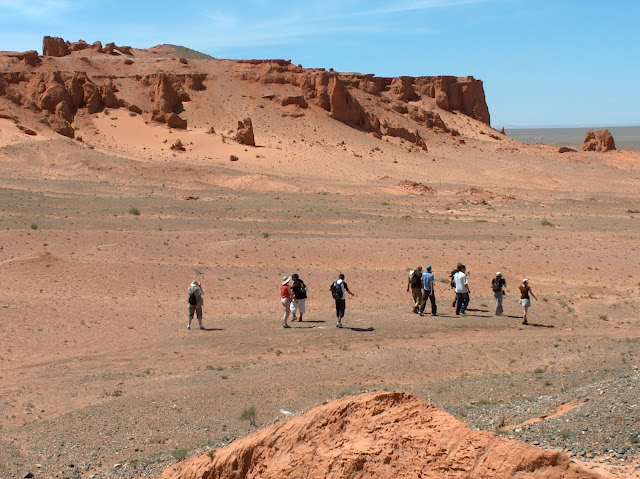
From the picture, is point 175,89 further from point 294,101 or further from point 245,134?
point 245,134

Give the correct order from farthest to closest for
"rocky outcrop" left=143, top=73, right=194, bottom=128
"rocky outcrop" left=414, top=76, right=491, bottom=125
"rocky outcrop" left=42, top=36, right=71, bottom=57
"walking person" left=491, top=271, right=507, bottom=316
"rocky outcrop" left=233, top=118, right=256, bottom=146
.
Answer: "rocky outcrop" left=414, top=76, right=491, bottom=125, "rocky outcrop" left=42, top=36, right=71, bottom=57, "rocky outcrop" left=143, top=73, right=194, bottom=128, "rocky outcrop" left=233, top=118, right=256, bottom=146, "walking person" left=491, top=271, right=507, bottom=316

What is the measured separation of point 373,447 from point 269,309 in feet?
39.9

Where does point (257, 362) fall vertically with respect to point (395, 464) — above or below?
below

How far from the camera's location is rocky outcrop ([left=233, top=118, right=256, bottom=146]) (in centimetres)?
5294

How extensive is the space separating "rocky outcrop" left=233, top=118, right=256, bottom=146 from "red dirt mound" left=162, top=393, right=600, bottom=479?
155 ft

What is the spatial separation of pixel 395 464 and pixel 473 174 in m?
50.0

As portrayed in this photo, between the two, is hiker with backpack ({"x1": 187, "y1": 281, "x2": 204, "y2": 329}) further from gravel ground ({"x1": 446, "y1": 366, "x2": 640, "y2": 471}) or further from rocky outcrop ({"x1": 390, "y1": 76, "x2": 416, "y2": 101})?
rocky outcrop ({"x1": 390, "y1": 76, "x2": 416, "y2": 101})

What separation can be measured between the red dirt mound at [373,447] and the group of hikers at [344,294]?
8781 millimetres

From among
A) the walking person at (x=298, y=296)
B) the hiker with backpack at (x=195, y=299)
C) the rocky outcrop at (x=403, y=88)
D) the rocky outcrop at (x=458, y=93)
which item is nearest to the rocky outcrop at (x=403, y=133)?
the rocky outcrop at (x=403, y=88)

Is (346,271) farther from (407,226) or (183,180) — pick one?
(183,180)

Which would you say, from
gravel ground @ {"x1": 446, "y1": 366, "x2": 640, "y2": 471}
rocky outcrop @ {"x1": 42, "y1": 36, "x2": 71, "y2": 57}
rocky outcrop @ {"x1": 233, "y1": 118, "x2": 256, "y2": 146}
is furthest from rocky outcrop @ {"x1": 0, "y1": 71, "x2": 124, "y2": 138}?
gravel ground @ {"x1": 446, "y1": 366, "x2": 640, "y2": 471}

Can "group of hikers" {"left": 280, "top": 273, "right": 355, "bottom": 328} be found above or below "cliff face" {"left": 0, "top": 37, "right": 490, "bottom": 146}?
below

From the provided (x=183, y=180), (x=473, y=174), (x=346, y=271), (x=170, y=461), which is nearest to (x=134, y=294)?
(x=346, y=271)

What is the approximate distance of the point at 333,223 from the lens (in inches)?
1219
